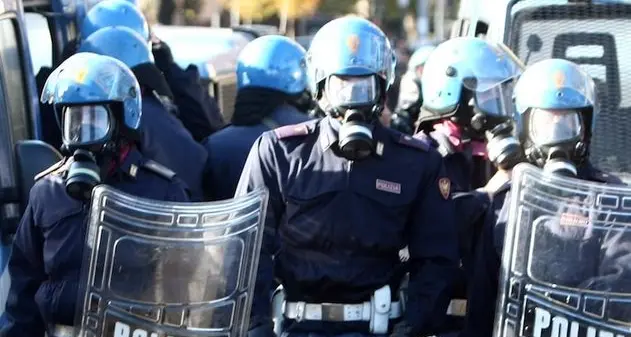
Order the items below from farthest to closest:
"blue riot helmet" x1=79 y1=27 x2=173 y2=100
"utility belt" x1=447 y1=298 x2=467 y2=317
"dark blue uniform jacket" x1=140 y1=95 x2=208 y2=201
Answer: "blue riot helmet" x1=79 y1=27 x2=173 y2=100, "dark blue uniform jacket" x1=140 y1=95 x2=208 y2=201, "utility belt" x1=447 y1=298 x2=467 y2=317

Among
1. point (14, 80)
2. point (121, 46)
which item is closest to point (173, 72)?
point (121, 46)

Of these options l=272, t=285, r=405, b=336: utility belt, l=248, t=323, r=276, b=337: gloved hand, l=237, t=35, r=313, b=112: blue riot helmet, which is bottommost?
l=272, t=285, r=405, b=336: utility belt

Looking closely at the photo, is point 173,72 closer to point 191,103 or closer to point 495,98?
point 191,103

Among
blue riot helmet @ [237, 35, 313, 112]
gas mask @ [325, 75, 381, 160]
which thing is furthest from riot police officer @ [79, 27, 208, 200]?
gas mask @ [325, 75, 381, 160]

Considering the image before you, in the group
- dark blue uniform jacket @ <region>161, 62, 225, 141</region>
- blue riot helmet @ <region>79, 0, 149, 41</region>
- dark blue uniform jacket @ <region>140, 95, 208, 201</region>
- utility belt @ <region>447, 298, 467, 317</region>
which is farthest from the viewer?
dark blue uniform jacket @ <region>161, 62, 225, 141</region>

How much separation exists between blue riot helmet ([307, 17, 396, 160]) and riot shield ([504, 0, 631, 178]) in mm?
1881

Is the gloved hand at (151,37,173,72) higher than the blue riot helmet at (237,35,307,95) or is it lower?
lower

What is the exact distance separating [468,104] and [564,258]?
95.1 inches

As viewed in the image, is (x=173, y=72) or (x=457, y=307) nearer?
(x=457, y=307)

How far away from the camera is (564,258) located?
436cm

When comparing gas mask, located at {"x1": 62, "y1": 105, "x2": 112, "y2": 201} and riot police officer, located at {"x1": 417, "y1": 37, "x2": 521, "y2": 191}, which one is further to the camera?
riot police officer, located at {"x1": 417, "y1": 37, "x2": 521, "y2": 191}

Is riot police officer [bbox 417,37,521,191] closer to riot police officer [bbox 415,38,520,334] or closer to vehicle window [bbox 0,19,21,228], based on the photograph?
riot police officer [bbox 415,38,520,334]

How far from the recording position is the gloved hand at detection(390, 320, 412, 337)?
16.8 ft

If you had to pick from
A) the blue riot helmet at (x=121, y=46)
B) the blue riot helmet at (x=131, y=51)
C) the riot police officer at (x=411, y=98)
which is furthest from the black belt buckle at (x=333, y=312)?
the riot police officer at (x=411, y=98)
